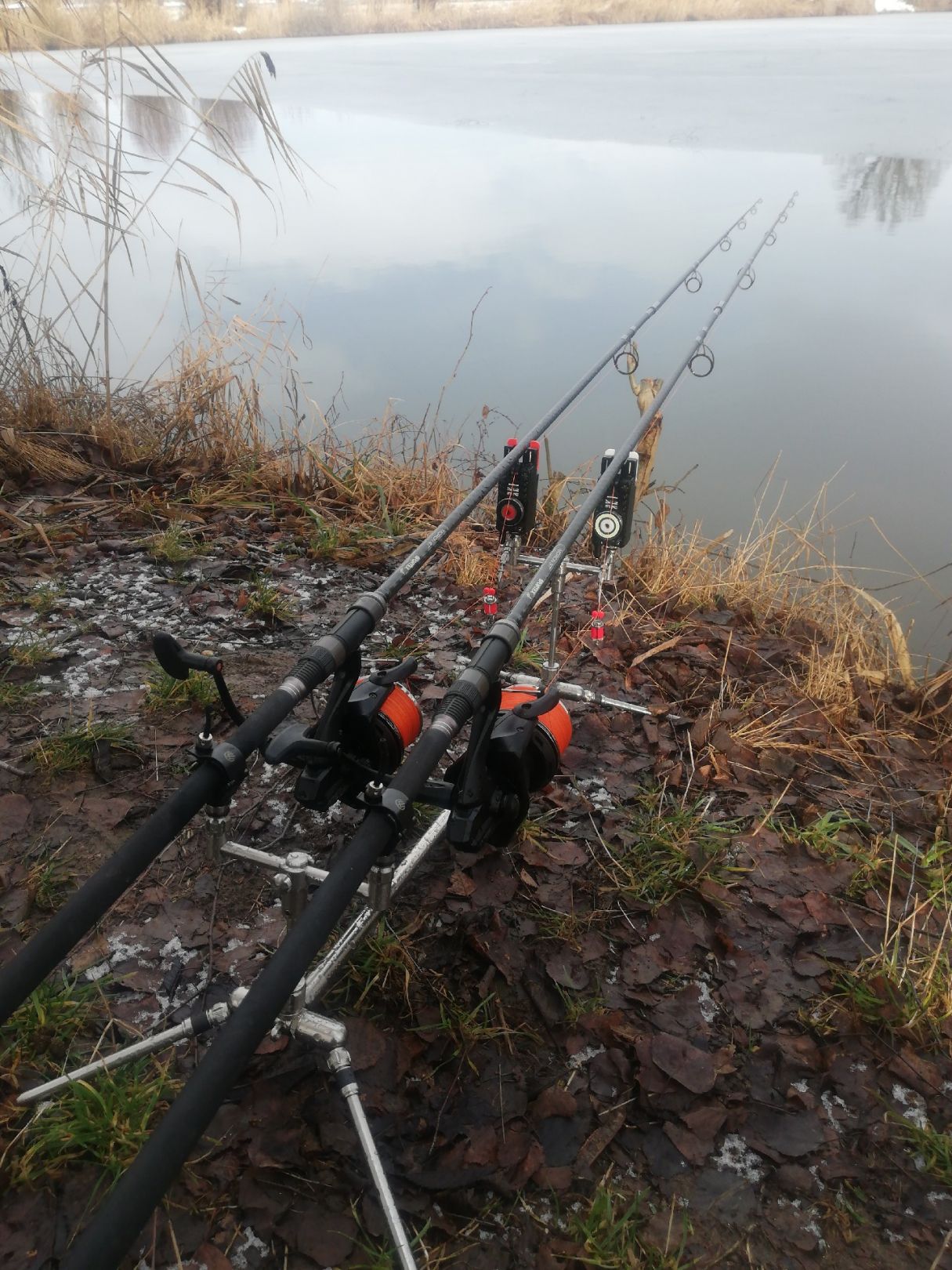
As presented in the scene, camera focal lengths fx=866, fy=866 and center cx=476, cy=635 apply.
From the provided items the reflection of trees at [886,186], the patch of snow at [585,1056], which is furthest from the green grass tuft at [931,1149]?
the reflection of trees at [886,186]

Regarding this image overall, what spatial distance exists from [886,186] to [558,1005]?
9350 millimetres

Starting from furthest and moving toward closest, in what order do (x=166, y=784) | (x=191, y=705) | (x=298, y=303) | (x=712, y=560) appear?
(x=298, y=303) < (x=712, y=560) < (x=191, y=705) < (x=166, y=784)

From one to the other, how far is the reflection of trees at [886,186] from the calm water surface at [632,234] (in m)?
0.04

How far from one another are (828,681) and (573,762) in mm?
1091

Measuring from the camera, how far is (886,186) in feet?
28.2

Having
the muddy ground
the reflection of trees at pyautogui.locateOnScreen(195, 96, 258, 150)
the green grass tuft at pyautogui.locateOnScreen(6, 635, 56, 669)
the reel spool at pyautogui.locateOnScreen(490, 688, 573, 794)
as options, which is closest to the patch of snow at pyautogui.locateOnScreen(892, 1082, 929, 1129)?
the muddy ground

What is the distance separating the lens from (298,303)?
21.5ft

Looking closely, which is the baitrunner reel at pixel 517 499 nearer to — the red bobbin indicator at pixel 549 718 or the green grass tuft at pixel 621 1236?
the red bobbin indicator at pixel 549 718

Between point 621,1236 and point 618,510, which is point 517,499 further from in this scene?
point 621,1236

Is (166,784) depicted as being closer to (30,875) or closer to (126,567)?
(30,875)

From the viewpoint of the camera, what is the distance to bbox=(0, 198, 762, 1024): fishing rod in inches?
42.3

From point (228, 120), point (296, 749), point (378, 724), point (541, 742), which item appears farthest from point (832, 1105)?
point (228, 120)

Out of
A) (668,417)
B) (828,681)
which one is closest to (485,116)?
(668,417)

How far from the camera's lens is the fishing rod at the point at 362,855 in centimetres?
84
